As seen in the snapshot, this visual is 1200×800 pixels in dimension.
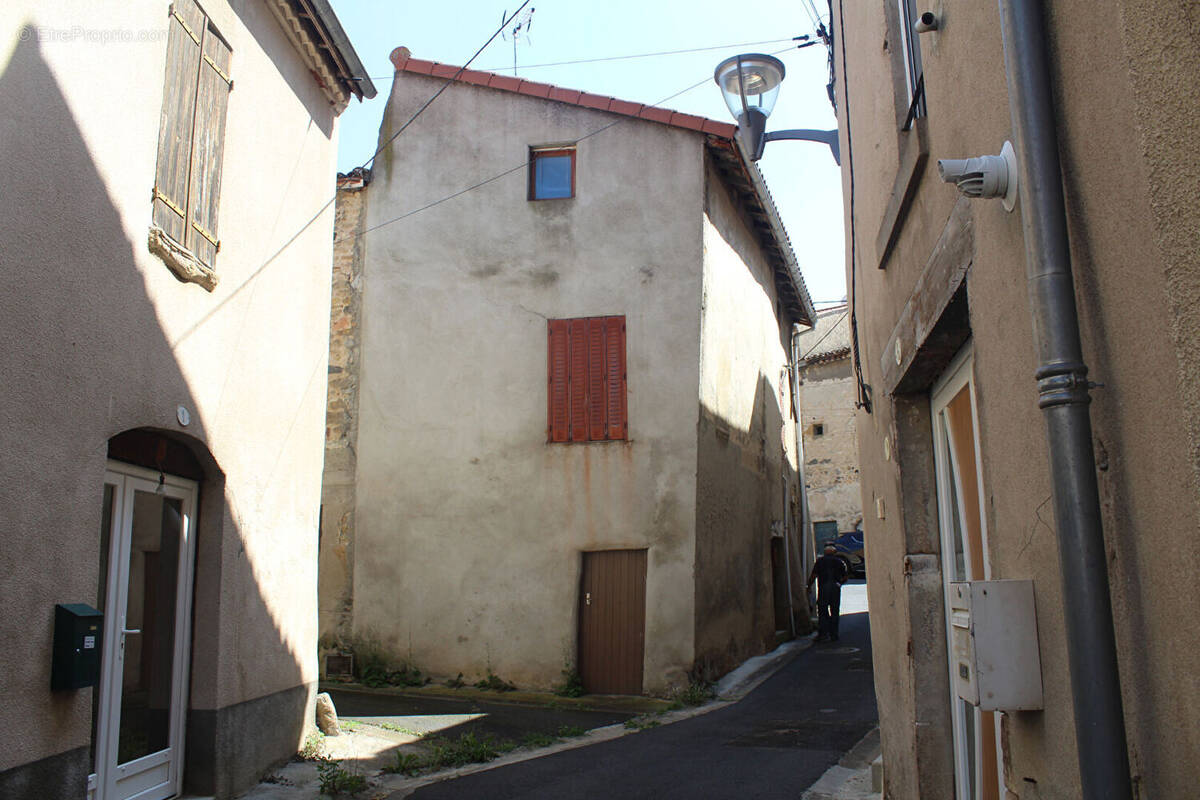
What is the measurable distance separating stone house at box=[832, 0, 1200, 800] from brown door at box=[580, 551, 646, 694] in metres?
7.00

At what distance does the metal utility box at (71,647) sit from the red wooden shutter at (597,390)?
7.39 metres

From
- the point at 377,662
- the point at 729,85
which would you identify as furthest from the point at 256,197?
the point at 377,662

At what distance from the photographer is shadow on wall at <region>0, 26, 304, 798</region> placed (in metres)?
4.17

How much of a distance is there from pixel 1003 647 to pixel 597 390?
30.1 ft

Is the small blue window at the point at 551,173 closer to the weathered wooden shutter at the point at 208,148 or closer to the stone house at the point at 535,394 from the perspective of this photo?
the stone house at the point at 535,394

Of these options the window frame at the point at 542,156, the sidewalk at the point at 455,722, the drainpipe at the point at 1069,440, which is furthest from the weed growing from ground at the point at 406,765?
the window frame at the point at 542,156

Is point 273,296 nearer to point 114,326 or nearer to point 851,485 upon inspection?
point 114,326

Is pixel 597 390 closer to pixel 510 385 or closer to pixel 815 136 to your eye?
pixel 510 385

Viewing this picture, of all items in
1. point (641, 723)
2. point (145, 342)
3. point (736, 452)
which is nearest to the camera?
point (145, 342)

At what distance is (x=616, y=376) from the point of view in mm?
11477

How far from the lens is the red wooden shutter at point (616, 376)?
11.4 m

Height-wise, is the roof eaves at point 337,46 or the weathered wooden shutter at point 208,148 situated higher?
the roof eaves at point 337,46

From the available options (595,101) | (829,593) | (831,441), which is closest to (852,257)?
(595,101)

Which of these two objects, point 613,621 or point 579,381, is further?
point 579,381
